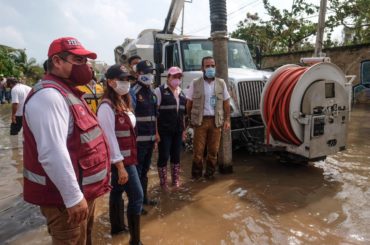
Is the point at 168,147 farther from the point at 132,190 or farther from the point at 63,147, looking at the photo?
the point at 63,147

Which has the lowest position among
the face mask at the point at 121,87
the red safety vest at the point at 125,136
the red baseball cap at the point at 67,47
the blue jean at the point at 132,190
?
the blue jean at the point at 132,190

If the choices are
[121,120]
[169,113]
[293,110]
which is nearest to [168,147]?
[169,113]

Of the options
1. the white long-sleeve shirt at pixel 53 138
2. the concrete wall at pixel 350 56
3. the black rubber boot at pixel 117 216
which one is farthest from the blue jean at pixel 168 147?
the concrete wall at pixel 350 56

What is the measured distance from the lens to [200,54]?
7129 mm

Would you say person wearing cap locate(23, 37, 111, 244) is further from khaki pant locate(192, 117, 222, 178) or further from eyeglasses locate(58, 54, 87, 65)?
khaki pant locate(192, 117, 222, 178)

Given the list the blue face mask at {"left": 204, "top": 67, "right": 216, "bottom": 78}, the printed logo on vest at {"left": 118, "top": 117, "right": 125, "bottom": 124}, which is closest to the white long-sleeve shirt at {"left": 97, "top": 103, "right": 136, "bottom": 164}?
the printed logo on vest at {"left": 118, "top": 117, "right": 125, "bottom": 124}

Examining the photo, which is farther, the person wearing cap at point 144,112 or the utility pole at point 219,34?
the utility pole at point 219,34

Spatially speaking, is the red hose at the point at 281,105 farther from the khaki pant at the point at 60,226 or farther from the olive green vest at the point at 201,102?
the khaki pant at the point at 60,226

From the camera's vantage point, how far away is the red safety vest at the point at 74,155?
6.49 feet

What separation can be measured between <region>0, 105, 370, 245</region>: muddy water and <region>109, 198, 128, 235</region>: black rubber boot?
0.30ft

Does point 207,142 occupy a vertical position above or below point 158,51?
below

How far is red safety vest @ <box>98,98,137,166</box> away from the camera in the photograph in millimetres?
3121

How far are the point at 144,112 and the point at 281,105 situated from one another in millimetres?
2490

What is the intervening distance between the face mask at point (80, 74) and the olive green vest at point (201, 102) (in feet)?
10.0
